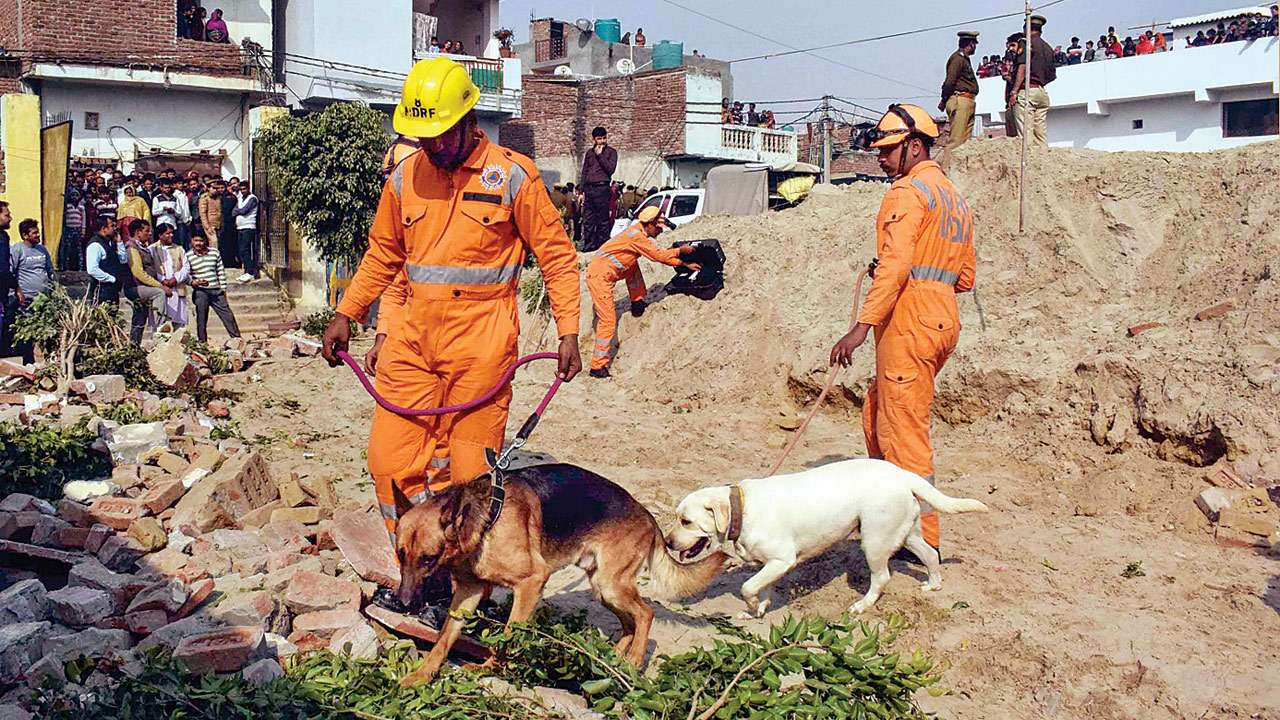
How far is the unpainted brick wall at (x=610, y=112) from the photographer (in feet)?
116

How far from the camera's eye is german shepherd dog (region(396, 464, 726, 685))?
438 centimetres

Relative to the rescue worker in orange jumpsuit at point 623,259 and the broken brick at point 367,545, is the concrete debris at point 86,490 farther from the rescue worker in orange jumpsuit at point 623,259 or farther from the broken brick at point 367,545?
the rescue worker in orange jumpsuit at point 623,259

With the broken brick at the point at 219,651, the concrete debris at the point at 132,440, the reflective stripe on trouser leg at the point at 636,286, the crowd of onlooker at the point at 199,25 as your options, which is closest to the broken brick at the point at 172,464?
the concrete debris at the point at 132,440

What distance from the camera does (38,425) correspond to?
8.62 m

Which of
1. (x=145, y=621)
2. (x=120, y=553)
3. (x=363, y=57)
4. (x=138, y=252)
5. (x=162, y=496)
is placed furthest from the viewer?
(x=363, y=57)

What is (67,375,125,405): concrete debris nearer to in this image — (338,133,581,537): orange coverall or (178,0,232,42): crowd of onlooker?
(338,133,581,537): orange coverall

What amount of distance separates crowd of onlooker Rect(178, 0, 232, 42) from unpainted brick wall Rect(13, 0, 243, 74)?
323 mm

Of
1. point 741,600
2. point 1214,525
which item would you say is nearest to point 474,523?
point 741,600

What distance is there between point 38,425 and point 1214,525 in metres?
8.50

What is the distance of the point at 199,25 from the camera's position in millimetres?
A: 23469

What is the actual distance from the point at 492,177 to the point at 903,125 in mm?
2578

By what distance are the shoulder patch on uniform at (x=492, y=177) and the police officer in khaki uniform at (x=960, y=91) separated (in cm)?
930

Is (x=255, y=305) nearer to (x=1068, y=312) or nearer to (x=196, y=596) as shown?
(x=1068, y=312)

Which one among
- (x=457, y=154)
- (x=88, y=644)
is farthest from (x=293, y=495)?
(x=457, y=154)
